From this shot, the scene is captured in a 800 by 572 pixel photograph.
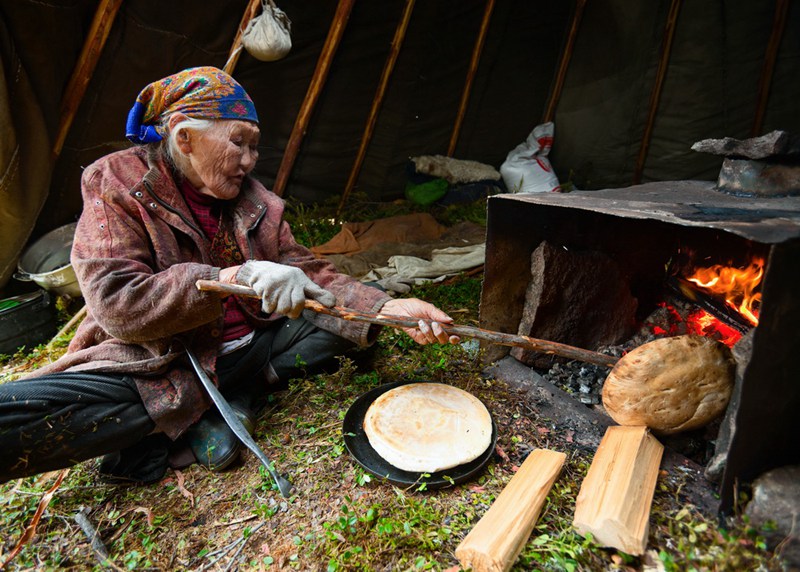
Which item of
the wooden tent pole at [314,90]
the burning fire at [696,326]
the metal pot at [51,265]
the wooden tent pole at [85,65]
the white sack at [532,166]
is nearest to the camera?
the burning fire at [696,326]

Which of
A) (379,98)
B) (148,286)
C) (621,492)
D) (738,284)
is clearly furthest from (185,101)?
(379,98)

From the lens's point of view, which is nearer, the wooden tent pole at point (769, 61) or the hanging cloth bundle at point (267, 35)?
the hanging cloth bundle at point (267, 35)

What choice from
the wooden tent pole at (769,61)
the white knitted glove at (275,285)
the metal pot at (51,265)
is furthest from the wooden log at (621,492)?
the wooden tent pole at (769,61)

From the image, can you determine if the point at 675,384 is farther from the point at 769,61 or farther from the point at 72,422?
the point at 769,61

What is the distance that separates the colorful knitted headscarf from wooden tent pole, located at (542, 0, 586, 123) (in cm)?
499

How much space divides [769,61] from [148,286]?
556 cm

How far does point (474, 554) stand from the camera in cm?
140

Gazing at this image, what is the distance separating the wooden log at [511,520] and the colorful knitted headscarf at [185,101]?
185 cm

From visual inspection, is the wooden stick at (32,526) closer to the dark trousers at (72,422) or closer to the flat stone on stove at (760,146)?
the dark trousers at (72,422)

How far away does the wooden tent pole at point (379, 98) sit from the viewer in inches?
183

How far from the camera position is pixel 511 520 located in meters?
1.50

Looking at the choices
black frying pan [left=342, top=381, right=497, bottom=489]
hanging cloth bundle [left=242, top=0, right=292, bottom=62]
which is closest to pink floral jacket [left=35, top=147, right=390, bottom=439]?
black frying pan [left=342, top=381, right=497, bottom=489]

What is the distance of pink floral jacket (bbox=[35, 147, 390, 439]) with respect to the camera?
177 cm

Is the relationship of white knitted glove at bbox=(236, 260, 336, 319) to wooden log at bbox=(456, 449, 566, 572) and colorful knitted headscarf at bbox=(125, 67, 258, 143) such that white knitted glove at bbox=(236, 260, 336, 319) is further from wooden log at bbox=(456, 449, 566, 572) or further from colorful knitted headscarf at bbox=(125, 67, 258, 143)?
wooden log at bbox=(456, 449, 566, 572)
